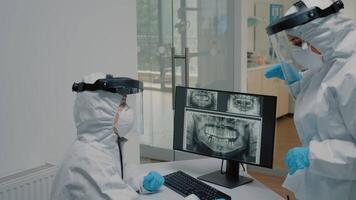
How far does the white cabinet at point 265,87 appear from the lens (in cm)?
560

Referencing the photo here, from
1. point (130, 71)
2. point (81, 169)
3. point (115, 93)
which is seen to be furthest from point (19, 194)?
point (130, 71)

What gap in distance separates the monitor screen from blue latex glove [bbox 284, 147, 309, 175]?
220mm

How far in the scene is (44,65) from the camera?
8.00ft

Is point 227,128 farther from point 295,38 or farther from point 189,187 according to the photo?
point 295,38

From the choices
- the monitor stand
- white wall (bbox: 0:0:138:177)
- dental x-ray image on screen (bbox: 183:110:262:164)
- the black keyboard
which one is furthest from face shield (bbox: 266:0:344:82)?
white wall (bbox: 0:0:138:177)

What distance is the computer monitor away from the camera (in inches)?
77.9

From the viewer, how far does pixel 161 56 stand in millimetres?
4086

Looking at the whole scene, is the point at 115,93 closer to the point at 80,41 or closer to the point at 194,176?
the point at 194,176

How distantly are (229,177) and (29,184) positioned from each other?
1037mm

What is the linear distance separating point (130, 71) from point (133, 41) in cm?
21

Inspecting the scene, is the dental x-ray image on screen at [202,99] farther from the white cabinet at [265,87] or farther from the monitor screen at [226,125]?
the white cabinet at [265,87]

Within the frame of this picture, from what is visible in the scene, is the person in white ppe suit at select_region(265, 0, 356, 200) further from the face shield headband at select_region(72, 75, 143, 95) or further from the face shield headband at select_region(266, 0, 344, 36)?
the face shield headband at select_region(72, 75, 143, 95)

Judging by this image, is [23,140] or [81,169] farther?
[23,140]

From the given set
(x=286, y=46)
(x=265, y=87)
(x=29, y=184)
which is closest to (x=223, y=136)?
(x=286, y=46)
